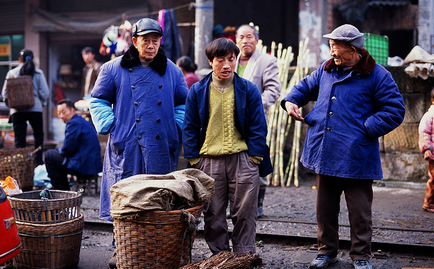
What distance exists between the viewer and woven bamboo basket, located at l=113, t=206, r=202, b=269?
10.9ft

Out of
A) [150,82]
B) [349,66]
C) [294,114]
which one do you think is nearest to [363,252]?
[294,114]

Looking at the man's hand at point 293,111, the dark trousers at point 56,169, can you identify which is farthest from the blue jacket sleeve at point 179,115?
the dark trousers at point 56,169

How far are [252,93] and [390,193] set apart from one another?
392 cm

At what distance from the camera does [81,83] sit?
42.0 feet

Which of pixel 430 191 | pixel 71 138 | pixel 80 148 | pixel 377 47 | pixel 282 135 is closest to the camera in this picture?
pixel 430 191

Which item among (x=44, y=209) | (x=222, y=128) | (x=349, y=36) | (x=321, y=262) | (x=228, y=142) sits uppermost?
(x=349, y=36)

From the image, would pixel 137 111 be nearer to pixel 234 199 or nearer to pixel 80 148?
pixel 234 199

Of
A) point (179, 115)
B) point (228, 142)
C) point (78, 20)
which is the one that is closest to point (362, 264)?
point (228, 142)

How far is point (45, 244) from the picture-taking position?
13.2 feet

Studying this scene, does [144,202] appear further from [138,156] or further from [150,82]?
[150,82]

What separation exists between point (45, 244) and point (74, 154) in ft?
10.3

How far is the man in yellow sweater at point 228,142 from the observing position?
389 cm

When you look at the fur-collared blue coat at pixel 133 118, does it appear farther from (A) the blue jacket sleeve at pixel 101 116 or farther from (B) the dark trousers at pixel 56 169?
(B) the dark trousers at pixel 56 169

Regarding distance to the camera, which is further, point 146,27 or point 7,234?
point 146,27
